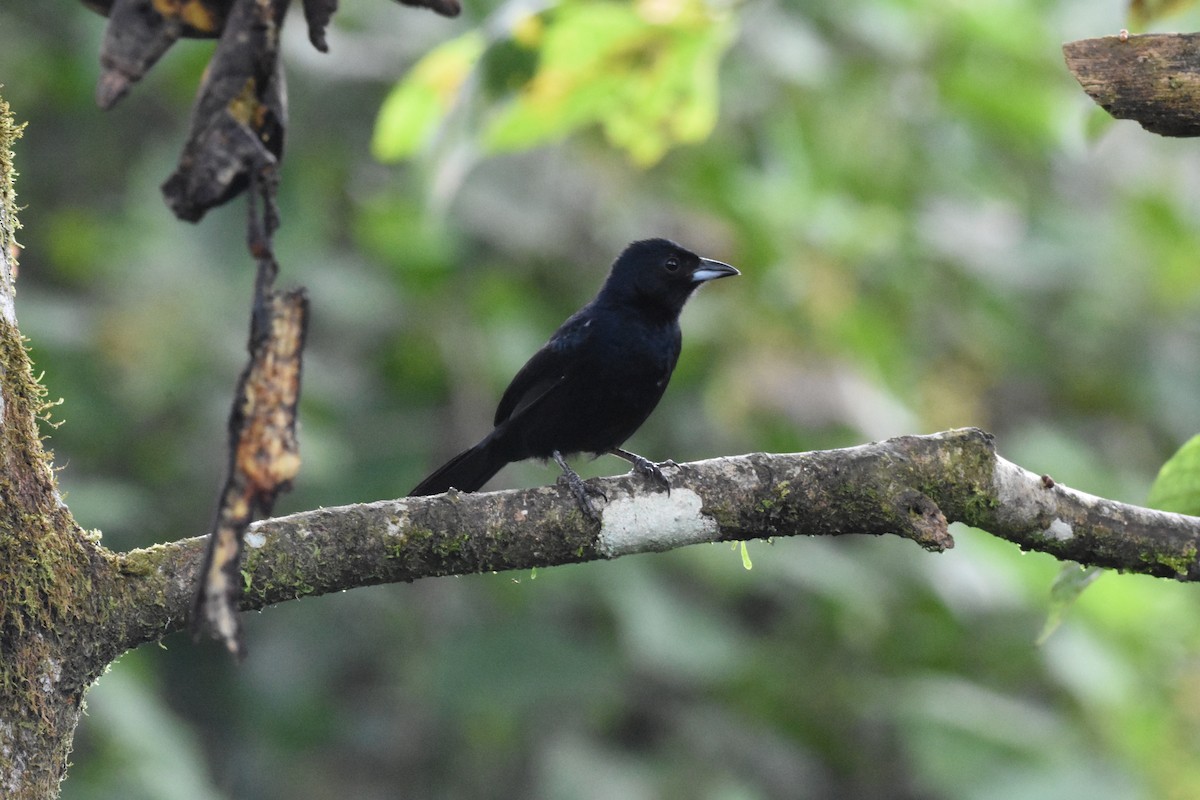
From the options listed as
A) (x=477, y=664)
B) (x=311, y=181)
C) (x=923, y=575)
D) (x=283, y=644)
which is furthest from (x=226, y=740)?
(x=923, y=575)

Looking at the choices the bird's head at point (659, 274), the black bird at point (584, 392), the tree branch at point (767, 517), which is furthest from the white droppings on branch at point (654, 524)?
the bird's head at point (659, 274)

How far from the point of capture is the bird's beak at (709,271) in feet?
14.4

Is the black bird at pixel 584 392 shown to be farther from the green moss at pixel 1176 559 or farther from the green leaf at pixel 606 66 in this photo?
the green moss at pixel 1176 559

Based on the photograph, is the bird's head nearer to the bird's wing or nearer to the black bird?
the black bird

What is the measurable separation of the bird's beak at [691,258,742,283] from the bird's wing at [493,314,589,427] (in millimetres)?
441

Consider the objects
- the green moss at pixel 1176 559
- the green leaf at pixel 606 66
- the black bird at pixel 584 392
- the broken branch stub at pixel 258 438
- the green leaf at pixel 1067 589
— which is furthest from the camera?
the black bird at pixel 584 392

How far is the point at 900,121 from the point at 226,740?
4.30 meters

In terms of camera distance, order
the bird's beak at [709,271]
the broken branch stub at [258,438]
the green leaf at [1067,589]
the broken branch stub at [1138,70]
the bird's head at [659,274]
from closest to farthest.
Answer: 1. the broken branch stub at [258,438]
2. the broken branch stub at [1138,70]
3. the green leaf at [1067,589]
4. the bird's head at [659,274]
5. the bird's beak at [709,271]

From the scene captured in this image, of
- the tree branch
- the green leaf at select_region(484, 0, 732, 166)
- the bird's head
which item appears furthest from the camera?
the bird's head

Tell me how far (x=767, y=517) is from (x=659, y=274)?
6.79 ft

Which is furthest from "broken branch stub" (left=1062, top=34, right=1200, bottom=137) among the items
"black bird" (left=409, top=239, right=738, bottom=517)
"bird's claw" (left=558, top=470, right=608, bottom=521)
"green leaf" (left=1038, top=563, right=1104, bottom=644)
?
"black bird" (left=409, top=239, right=738, bottom=517)

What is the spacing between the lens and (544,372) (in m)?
4.04

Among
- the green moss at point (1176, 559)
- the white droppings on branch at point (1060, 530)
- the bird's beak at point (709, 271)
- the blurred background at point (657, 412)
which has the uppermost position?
the white droppings on branch at point (1060, 530)

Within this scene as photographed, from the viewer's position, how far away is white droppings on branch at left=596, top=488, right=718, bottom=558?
2.35 meters
